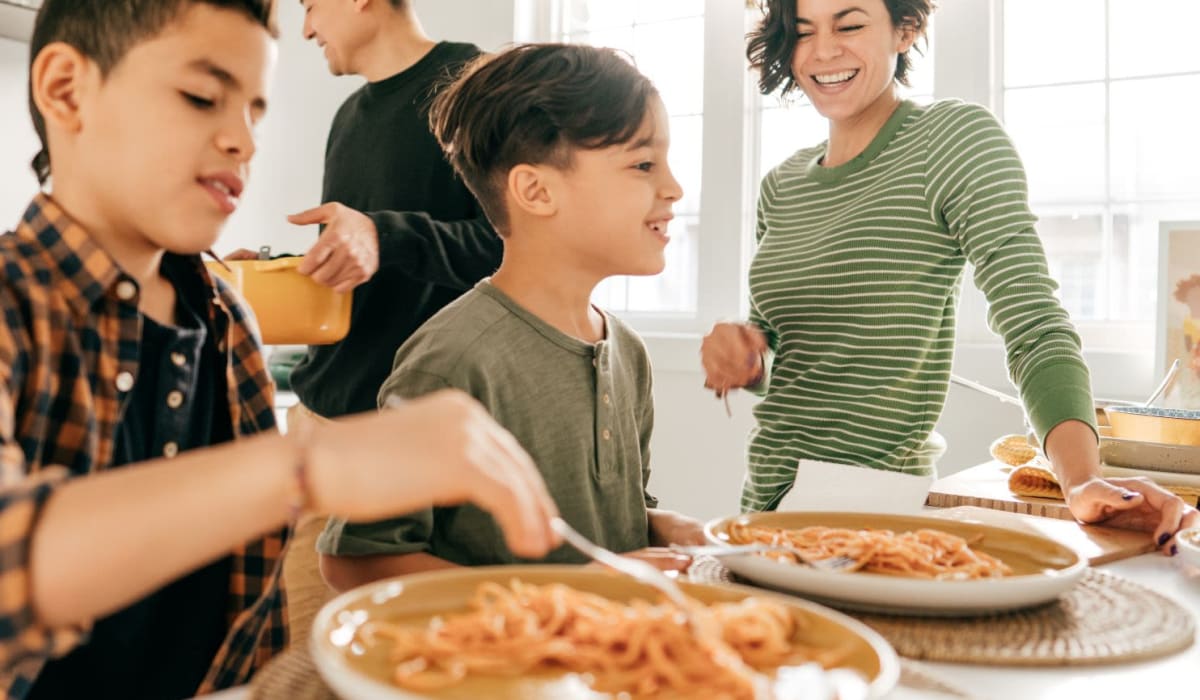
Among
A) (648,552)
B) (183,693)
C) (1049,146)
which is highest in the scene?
(1049,146)

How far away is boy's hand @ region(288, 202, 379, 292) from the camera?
54.7 inches

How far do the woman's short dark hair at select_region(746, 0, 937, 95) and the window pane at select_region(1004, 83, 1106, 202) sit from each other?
1.24 m

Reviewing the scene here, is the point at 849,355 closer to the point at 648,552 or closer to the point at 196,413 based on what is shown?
the point at 648,552

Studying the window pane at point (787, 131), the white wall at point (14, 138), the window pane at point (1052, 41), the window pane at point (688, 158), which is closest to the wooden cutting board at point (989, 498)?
the window pane at point (1052, 41)

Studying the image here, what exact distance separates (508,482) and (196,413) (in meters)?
0.50

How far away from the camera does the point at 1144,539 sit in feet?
3.56

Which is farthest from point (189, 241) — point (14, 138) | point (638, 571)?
point (14, 138)

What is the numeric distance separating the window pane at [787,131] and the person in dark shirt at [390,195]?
1.48 meters

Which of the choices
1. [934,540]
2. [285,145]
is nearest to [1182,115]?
[934,540]

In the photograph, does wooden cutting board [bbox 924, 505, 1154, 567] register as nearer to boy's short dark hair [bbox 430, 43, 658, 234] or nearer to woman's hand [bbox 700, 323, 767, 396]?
woman's hand [bbox 700, 323, 767, 396]

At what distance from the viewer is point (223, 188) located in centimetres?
83

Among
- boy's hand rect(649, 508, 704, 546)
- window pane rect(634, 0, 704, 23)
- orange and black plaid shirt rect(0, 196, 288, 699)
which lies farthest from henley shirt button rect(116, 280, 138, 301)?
window pane rect(634, 0, 704, 23)

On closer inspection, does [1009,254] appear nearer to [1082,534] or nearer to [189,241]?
[1082,534]

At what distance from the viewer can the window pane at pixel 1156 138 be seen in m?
2.53
